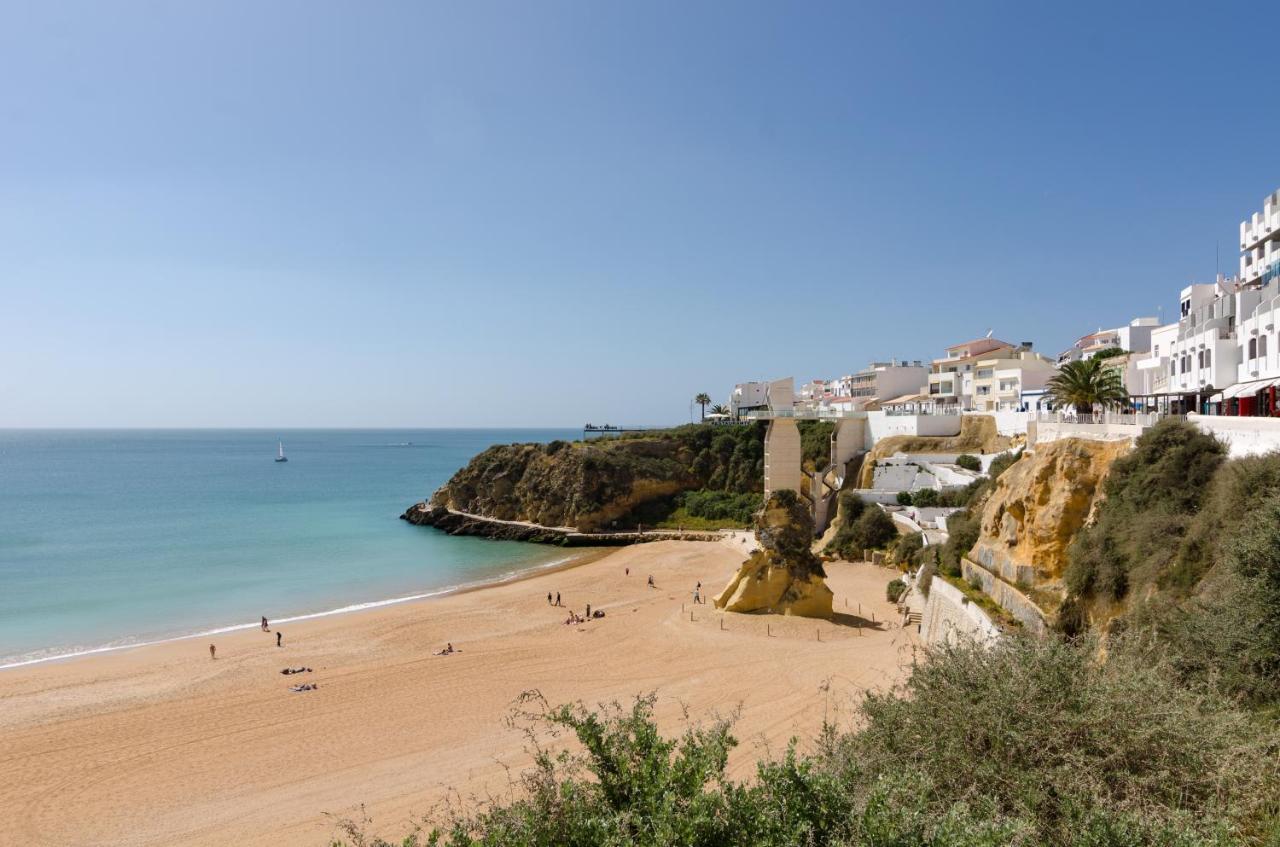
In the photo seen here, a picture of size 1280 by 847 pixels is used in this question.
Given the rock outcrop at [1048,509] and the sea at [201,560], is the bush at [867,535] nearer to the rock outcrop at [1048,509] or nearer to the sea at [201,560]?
the rock outcrop at [1048,509]

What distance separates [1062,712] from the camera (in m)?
6.86

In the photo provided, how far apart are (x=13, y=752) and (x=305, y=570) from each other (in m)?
22.4

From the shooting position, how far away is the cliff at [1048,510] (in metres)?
16.4

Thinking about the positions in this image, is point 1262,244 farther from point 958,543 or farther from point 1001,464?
point 958,543

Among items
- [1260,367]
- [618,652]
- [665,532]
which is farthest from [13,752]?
[665,532]

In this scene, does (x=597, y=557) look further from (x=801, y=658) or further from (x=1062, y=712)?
(x=1062, y=712)

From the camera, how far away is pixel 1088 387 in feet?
80.4

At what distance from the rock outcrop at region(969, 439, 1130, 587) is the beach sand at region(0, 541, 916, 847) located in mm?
3837

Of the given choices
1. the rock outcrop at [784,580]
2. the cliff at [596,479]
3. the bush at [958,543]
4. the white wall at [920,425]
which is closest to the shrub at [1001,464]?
the bush at [958,543]

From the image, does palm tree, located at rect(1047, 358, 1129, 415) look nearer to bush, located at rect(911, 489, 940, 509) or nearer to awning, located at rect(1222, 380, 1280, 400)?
awning, located at rect(1222, 380, 1280, 400)

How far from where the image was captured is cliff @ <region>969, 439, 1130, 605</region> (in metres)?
16.4

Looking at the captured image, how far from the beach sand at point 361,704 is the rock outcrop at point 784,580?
2.51 ft

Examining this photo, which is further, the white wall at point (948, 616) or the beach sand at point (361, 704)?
the white wall at point (948, 616)

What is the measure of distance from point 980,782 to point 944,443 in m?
39.0
